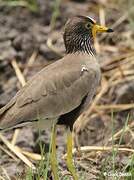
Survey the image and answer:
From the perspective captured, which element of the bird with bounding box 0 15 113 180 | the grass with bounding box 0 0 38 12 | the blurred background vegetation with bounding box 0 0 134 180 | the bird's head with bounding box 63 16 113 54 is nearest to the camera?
the bird with bounding box 0 15 113 180

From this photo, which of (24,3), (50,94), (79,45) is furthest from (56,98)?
(24,3)

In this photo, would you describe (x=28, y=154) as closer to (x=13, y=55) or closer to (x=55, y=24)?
(x=13, y=55)

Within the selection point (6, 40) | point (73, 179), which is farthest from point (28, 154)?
point (6, 40)

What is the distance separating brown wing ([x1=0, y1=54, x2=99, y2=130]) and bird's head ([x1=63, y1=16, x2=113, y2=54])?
0.24m

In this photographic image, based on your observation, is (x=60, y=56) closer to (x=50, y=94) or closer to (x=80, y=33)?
(x=80, y=33)

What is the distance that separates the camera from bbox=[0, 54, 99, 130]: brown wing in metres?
4.21

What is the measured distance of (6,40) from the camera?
6520 millimetres

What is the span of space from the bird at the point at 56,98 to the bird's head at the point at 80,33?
0.54 ft

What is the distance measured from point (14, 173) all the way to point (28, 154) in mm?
299

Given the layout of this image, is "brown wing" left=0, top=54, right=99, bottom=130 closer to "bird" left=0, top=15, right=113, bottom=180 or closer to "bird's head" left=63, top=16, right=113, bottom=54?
"bird" left=0, top=15, right=113, bottom=180

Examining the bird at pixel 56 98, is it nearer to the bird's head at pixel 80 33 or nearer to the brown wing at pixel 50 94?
the brown wing at pixel 50 94

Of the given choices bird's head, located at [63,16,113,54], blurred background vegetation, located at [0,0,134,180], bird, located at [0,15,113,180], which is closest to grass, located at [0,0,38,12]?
blurred background vegetation, located at [0,0,134,180]

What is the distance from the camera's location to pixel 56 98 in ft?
14.1

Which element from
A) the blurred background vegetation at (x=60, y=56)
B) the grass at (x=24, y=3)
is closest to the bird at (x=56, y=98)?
the blurred background vegetation at (x=60, y=56)
